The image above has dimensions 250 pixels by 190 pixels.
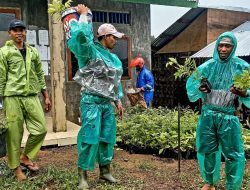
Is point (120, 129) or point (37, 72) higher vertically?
point (37, 72)

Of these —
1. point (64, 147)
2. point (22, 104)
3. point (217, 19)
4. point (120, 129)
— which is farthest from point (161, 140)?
point (217, 19)

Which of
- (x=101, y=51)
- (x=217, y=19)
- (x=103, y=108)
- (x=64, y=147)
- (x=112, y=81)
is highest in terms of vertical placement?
(x=217, y=19)

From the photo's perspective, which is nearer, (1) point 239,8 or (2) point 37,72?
(2) point 37,72

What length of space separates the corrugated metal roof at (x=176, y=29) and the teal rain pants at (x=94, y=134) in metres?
8.37

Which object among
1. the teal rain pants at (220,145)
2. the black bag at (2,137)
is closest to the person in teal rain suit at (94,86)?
the black bag at (2,137)

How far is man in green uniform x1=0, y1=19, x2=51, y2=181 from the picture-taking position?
454 cm

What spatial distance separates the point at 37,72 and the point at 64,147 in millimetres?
2265

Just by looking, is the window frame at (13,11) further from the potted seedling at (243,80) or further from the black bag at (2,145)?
the potted seedling at (243,80)

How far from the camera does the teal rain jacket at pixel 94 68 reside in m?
4.10

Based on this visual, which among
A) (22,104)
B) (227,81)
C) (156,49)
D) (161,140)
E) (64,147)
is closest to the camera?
(227,81)

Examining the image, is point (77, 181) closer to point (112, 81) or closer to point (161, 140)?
point (112, 81)

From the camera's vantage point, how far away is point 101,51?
4.30 m

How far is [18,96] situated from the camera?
4586 millimetres

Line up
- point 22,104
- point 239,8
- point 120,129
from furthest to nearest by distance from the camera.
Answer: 1. point 239,8
2. point 120,129
3. point 22,104
